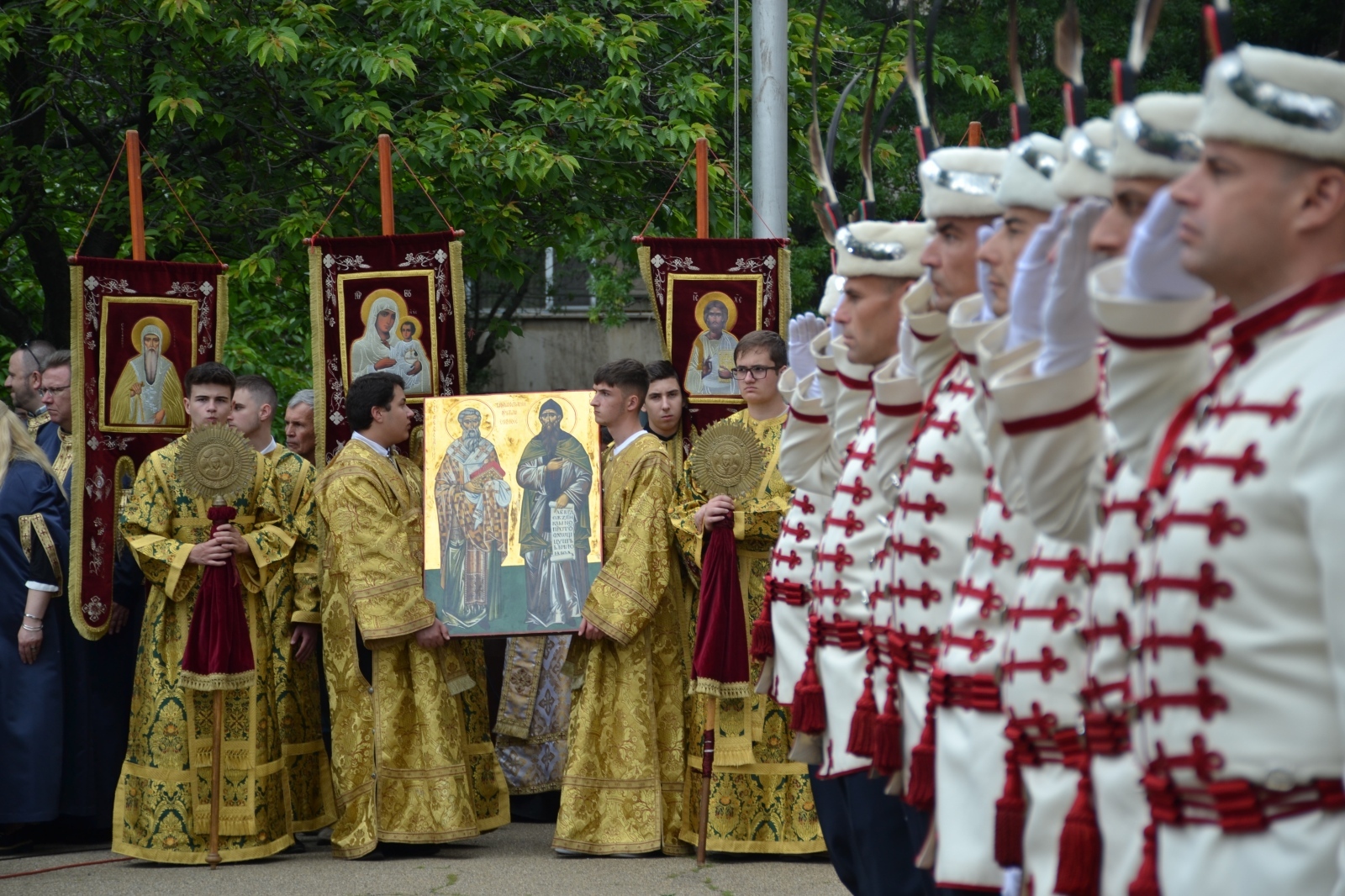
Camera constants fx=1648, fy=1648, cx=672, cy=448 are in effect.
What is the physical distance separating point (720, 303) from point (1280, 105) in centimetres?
522

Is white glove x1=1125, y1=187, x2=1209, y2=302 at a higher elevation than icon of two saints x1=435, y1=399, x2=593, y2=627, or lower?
higher

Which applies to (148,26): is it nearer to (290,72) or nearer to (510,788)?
(290,72)

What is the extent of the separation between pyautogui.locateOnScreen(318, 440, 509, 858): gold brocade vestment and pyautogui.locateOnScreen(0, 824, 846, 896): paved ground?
0.18m

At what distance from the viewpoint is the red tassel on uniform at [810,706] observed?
4.17 m

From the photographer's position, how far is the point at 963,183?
129 inches

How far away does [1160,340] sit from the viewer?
7.37ft

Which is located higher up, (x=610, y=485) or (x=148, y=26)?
(x=148, y=26)

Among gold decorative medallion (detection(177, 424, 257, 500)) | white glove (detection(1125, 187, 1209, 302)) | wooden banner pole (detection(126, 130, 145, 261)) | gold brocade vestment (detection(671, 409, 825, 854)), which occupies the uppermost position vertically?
wooden banner pole (detection(126, 130, 145, 261))

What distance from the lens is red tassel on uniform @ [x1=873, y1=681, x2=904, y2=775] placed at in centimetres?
351

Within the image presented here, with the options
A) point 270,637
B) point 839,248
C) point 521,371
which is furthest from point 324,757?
point 521,371

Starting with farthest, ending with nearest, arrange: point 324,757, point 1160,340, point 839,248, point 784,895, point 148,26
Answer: point 148,26 → point 324,757 → point 784,895 → point 839,248 → point 1160,340

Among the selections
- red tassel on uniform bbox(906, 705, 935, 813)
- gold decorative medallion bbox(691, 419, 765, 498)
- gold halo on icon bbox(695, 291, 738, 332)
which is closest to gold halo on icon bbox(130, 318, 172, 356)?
gold halo on icon bbox(695, 291, 738, 332)

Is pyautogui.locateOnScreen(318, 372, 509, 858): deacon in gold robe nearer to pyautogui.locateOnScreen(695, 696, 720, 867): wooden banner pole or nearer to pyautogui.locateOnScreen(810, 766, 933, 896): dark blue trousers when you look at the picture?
pyautogui.locateOnScreen(695, 696, 720, 867): wooden banner pole

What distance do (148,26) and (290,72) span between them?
798 millimetres
